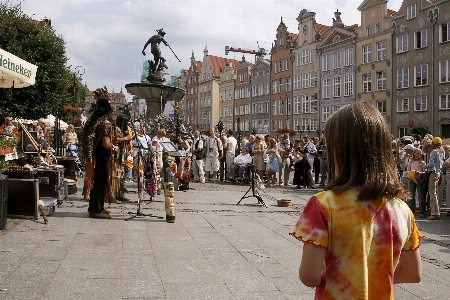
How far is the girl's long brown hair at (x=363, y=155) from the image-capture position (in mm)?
1968

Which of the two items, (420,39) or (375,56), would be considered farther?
(375,56)

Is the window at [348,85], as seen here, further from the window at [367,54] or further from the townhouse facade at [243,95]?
the townhouse facade at [243,95]

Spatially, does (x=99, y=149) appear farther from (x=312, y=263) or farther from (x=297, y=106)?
(x=297, y=106)

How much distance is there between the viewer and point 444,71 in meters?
40.1

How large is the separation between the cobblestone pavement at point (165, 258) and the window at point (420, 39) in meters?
35.8

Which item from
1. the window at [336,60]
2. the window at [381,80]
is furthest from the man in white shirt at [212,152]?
the window at [336,60]

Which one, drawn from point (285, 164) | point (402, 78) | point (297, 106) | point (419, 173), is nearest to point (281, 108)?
point (297, 106)

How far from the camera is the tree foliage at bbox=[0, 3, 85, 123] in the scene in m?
30.5

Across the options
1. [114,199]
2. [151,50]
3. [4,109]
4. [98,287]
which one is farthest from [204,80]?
[98,287]

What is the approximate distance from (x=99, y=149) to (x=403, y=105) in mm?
39943

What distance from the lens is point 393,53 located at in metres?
45.6

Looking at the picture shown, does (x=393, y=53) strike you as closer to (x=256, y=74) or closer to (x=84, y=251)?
(x=256, y=74)

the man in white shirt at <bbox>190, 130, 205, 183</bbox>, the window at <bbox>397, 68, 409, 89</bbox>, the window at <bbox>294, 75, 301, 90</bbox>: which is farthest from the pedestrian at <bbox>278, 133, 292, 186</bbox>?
the window at <bbox>294, 75, 301, 90</bbox>

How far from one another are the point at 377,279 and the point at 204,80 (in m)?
94.8
